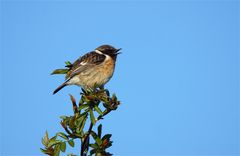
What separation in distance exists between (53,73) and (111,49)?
3.97 m

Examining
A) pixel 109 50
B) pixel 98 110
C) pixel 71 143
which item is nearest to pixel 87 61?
pixel 109 50

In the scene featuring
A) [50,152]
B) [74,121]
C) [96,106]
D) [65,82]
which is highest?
[65,82]

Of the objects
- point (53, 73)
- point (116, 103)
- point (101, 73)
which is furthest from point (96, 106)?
point (101, 73)

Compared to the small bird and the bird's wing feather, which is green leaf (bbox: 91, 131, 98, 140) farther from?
the small bird

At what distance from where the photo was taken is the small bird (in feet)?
29.1

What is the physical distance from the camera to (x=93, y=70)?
919 centimetres

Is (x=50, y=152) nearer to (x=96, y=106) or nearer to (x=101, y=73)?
(x=96, y=106)

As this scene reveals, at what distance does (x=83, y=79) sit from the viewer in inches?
358

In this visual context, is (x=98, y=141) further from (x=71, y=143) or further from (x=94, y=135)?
(x=71, y=143)

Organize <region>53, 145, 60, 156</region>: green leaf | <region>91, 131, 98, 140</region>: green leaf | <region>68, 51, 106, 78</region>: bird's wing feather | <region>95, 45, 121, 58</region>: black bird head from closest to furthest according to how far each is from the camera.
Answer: <region>53, 145, 60, 156</region>: green leaf, <region>91, 131, 98, 140</region>: green leaf, <region>68, 51, 106, 78</region>: bird's wing feather, <region>95, 45, 121, 58</region>: black bird head

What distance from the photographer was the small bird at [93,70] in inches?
349

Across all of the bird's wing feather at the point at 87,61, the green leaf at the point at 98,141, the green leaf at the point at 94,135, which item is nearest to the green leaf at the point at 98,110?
the green leaf at the point at 94,135

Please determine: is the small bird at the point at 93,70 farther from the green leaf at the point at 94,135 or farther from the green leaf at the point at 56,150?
the green leaf at the point at 56,150

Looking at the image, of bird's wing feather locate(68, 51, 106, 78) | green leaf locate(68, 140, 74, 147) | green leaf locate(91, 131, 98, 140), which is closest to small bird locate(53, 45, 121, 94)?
bird's wing feather locate(68, 51, 106, 78)
